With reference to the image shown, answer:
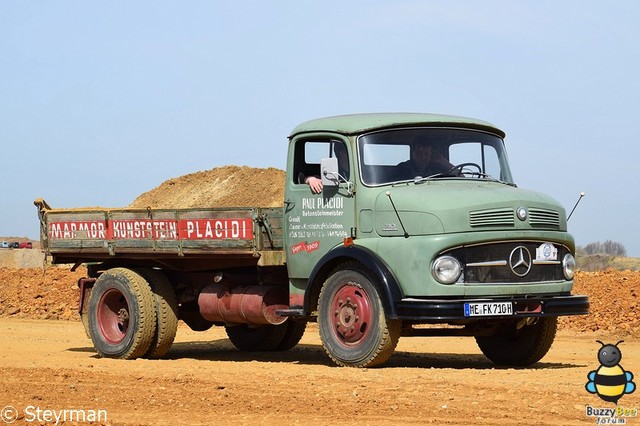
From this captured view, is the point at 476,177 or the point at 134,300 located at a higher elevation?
the point at 476,177

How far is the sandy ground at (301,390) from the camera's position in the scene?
867 cm

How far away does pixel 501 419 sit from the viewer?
8406 mm

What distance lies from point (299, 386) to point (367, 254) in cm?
196

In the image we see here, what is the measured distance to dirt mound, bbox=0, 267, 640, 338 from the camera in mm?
20547

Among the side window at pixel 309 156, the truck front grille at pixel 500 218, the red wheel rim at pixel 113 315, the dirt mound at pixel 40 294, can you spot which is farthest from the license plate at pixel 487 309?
the dirt mound at pixel 40 294

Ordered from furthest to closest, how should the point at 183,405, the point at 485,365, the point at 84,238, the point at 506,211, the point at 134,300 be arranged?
1. the point at 84,238
2. the point at 134,300
3. the point at 485,365
4. the point at 506,211
5. the point at 183,405

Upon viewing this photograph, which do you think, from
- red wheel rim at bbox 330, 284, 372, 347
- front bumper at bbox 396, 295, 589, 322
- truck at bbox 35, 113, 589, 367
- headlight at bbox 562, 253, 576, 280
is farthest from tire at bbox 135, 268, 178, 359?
headlight at bbox 562, 253, 576, 280

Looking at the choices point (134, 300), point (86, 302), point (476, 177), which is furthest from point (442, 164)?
point (86, 302)

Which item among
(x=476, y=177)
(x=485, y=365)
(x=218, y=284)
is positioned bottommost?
(x=485, y=365)

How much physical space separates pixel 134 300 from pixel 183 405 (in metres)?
5.15

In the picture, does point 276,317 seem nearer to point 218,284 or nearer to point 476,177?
point 218,284

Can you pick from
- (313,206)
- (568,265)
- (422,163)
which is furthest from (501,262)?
(313,206)

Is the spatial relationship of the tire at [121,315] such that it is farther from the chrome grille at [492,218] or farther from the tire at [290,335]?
the chrome grille at [492,218]

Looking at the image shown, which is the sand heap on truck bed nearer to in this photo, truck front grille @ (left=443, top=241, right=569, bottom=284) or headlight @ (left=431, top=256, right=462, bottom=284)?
truck front grille @ (left=443, top=241, right=569, bottom=284)
